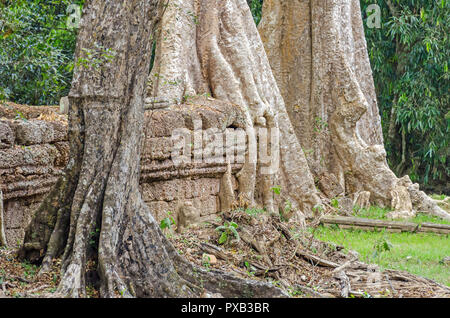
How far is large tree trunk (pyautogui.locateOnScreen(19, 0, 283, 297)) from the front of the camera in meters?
3.97

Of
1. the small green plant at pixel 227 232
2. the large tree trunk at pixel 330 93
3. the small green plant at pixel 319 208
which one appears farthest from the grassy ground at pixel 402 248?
the small green plant at pixel 227 232

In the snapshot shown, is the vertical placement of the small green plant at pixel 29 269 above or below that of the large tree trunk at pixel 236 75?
below

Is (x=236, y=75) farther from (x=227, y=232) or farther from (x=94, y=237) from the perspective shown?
(x=94, y=237)

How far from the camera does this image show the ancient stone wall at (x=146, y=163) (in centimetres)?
485

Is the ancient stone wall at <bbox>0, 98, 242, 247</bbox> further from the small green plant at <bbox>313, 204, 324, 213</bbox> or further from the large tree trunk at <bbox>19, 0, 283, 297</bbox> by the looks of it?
the small green plant at <bbox>313, 204, 324, 213</bbox>

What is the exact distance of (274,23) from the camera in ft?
34.5

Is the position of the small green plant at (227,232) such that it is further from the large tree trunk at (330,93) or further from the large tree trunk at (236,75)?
the large tree trunk at (330,93)

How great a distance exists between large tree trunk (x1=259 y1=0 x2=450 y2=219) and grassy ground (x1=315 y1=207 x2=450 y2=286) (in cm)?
92

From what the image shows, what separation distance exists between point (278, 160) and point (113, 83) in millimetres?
4800

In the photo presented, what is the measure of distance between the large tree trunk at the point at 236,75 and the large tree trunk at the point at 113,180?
10.9 feet

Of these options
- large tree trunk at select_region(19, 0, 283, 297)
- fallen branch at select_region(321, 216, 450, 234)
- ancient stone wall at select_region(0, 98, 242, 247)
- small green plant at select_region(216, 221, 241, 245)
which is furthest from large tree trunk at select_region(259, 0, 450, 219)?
large tree trunk at select_region(19, 0, 283, 297)

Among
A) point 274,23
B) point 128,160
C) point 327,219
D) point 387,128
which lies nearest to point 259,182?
point 327,219

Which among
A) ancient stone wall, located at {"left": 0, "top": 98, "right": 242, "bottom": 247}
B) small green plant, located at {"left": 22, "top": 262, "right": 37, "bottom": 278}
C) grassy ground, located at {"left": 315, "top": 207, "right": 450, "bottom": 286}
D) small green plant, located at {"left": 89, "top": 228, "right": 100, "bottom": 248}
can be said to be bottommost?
grassy ground, located at {"left": 315, "top": 207, "right": 450, "bottom": 286}
